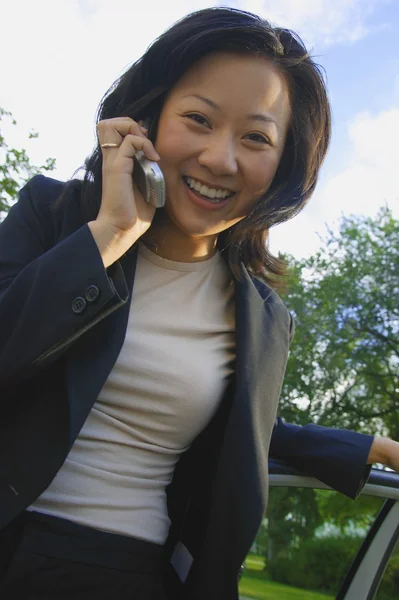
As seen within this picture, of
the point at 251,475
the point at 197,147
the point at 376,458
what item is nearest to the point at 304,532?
the point at 376,458

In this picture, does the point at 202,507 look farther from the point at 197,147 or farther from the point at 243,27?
the point at 243,27

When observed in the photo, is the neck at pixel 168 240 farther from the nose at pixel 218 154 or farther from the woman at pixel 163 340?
the nose at pixel 218 154

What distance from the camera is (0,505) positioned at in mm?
1479

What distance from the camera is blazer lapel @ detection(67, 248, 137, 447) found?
1543 millimetres

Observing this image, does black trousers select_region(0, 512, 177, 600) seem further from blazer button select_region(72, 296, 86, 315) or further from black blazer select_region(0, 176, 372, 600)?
blazer button select_region(72, 296, 86, 315)

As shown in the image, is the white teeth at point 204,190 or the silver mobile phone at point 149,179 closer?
the silver mobile phone at point 149,179

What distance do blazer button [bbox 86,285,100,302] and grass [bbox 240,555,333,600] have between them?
3.10 feet

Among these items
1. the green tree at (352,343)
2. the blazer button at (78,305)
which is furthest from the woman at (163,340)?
the green tree at (352,343)

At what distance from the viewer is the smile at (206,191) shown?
187cm

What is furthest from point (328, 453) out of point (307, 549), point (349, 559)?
point (307, 549)

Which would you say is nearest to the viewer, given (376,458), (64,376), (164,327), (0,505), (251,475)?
(0,505)

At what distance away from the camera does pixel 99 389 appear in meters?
1.60

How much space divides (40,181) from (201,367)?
69 cm

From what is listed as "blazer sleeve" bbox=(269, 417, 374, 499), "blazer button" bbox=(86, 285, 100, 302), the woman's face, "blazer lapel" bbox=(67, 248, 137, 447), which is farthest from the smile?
"blazer sleeve" bbox=(269, 417, 374, 499)
